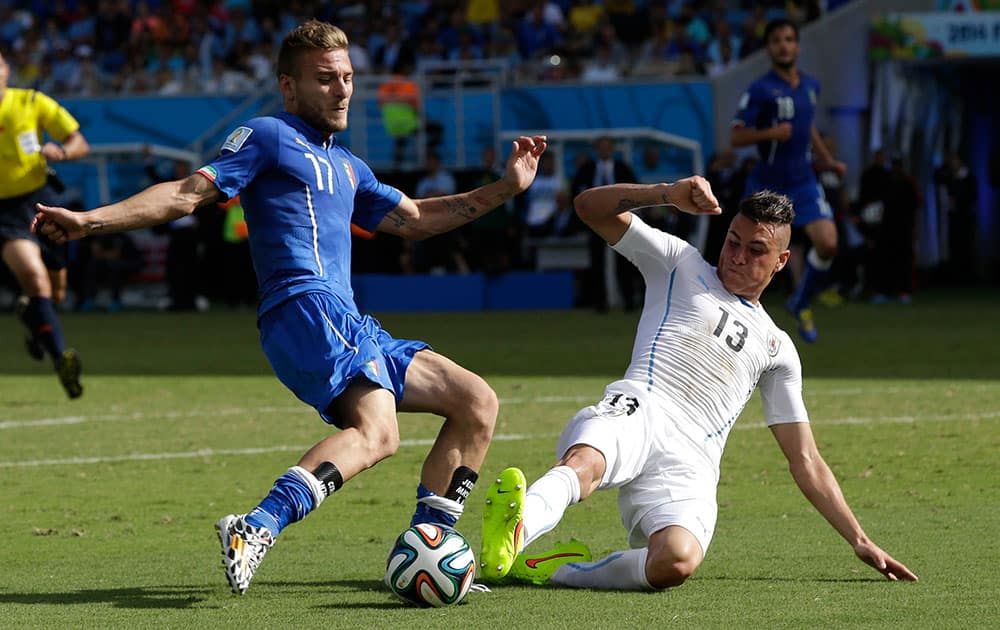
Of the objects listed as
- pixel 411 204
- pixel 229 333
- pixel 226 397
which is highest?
pixel 411 204

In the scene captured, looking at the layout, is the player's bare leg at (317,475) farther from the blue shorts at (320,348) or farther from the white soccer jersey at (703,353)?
the white soccer jersey at (703,353)

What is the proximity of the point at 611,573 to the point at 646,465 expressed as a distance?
1.36ft

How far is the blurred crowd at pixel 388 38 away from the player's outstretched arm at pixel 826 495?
20.7 m

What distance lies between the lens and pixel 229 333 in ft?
65.5

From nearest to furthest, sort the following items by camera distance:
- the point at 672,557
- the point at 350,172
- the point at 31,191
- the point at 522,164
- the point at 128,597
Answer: the point at 672,557, the point at 128,597, the point at 350,172, the point at 522,164, the point at 31,191

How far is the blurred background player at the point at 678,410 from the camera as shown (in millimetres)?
5695

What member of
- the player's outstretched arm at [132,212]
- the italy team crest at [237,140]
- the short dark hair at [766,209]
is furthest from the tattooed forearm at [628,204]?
the player's outstretched arm at [132,212]

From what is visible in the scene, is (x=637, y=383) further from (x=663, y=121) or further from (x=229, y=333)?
(x=663, y=121)

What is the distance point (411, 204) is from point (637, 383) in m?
1.21

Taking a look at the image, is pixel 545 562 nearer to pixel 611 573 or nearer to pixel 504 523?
pixel 611 573

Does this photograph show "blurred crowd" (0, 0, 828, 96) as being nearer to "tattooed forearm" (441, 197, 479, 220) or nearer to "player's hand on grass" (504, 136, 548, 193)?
"tattooed forearm" (441, 197, 479, 220)

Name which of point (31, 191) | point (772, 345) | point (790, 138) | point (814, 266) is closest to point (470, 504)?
point (772, 345)

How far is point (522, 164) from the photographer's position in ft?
20.7

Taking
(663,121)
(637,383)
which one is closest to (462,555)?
(637,383)
